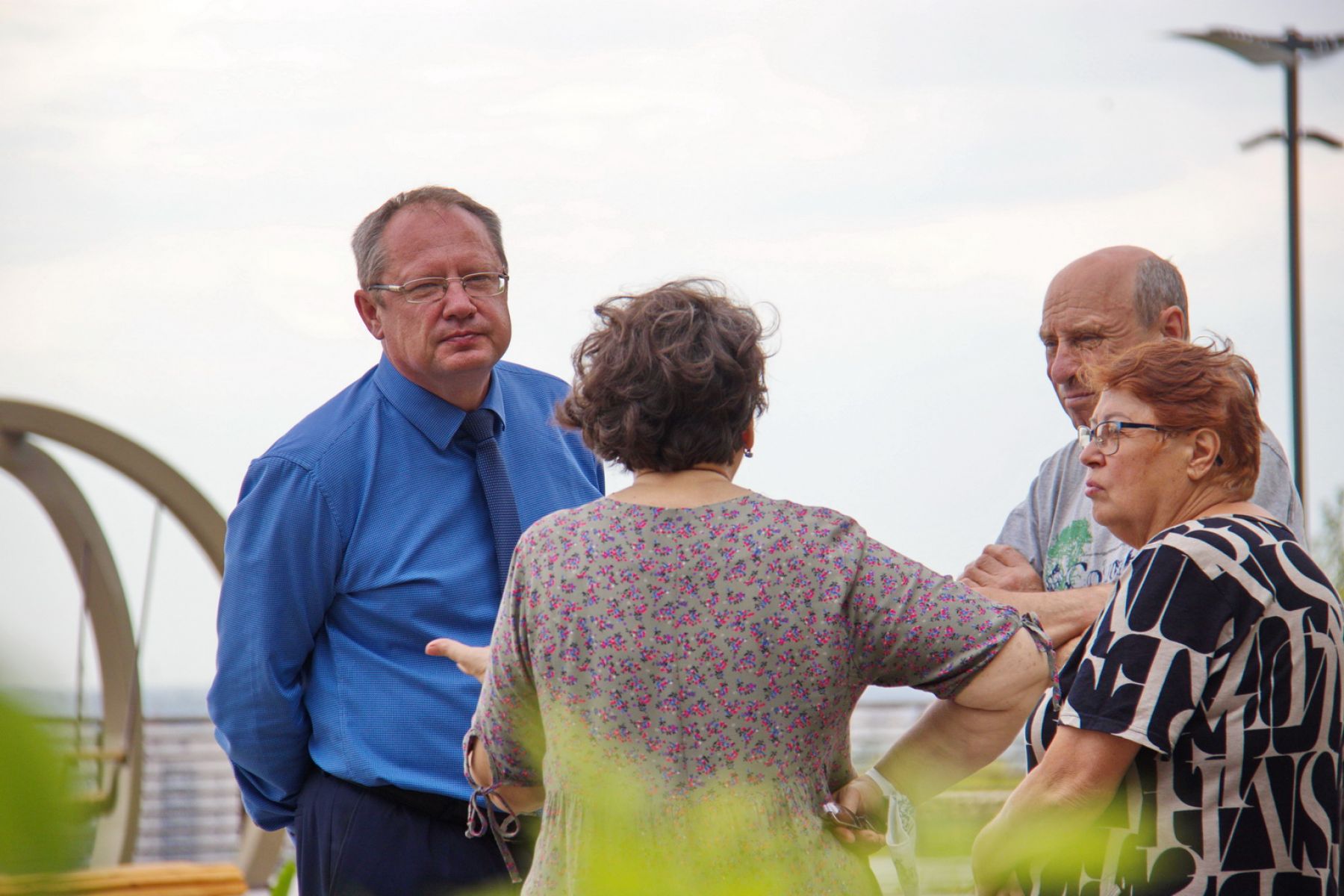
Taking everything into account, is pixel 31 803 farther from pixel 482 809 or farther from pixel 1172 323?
pixel 1172 323

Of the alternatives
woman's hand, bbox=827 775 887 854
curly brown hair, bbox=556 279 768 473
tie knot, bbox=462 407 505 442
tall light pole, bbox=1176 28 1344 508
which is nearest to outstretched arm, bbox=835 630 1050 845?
woman's hand, bbox=827 775 887 854

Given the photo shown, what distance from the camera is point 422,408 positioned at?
3.16 m

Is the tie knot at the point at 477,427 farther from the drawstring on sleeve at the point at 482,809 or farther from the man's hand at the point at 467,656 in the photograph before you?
the drawstring on sleeve at the point at 482,809

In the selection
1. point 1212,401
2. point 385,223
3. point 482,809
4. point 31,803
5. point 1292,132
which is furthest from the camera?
point 1292,132

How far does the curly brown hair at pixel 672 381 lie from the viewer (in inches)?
80.9

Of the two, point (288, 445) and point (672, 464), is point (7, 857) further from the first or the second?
point (288, 445)

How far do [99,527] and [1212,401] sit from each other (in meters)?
6.78

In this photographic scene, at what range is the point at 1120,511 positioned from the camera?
2.40 meters

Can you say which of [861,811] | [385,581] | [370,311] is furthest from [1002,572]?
[370,311]

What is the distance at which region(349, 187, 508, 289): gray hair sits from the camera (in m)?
3.20

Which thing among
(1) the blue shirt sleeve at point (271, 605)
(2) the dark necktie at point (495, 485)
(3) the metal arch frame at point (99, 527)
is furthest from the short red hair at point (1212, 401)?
(3) the metal arch frame at point (99, 527)

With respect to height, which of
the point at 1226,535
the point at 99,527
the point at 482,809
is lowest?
the point at 99,527

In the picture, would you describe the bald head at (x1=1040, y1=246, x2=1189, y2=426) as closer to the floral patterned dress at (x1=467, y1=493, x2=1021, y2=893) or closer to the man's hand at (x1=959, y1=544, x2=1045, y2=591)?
the man's hand at (x1=959, y1=544, x2=1045, y2=591)

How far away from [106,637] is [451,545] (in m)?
5.40
